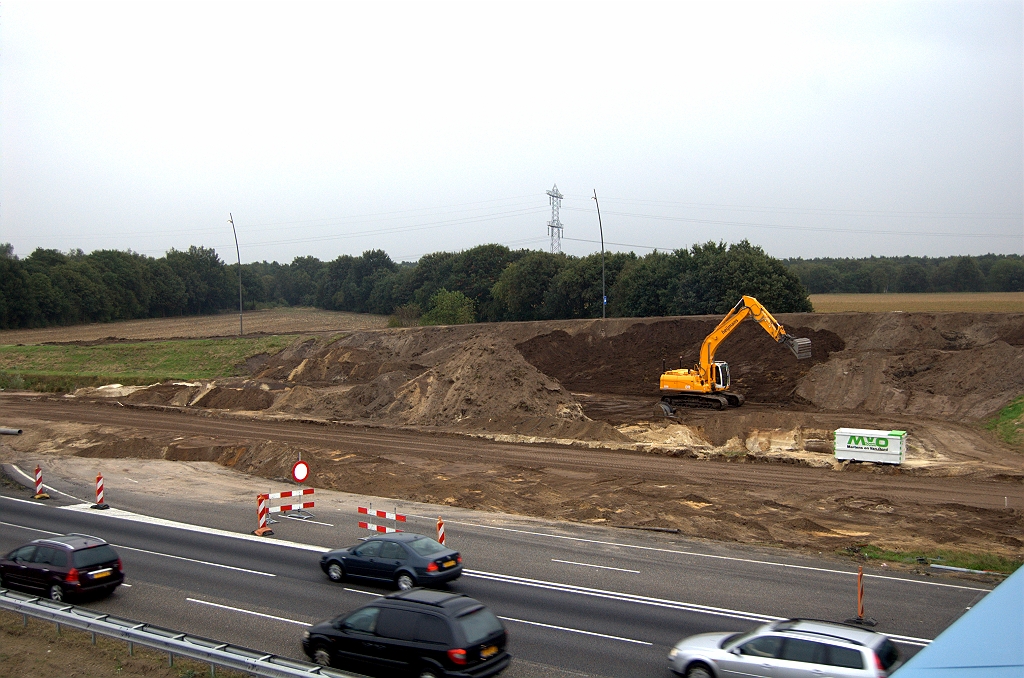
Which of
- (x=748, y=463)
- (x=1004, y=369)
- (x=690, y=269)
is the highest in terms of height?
(x=690, y=269)

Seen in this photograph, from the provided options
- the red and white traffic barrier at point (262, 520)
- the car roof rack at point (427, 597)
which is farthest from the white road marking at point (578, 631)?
the red and white traffic barrier at point (262, 520)

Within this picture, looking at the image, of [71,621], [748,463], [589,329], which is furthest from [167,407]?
[71,621]

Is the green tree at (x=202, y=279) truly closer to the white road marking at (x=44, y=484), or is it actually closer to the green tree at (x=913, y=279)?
the white road marking at (x=44, y=484)

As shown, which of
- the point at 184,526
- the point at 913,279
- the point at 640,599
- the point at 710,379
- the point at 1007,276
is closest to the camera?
the point at 640,599

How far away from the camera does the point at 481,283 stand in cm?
10150

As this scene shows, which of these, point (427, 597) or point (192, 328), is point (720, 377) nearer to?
point (427, 597)

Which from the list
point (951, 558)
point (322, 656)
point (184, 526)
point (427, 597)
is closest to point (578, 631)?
point (427, 597)

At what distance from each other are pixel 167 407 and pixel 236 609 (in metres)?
38.3

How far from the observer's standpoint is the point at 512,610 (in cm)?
1544

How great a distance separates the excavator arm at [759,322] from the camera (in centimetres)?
3984

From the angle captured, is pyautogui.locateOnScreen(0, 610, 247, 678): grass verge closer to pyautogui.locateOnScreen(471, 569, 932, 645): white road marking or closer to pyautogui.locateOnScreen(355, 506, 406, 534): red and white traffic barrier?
pyautogui.locateOnScreen(471, 569, 932, 645): white road marking

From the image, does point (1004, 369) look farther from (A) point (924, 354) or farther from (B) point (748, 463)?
(B) point (748, 463)

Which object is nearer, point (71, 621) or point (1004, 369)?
point (71, 621)

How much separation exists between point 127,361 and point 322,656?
6091 centimetres
